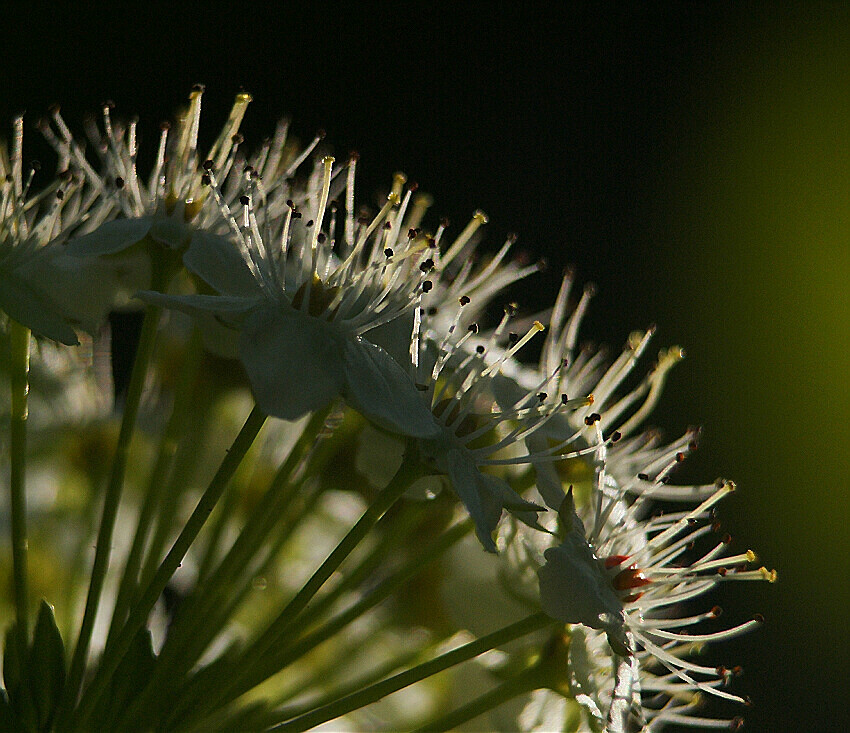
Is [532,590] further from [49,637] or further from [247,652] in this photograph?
[49,637]

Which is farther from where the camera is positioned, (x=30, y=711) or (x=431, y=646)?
(x=431, y=646)

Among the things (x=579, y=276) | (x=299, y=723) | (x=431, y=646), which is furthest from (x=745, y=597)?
(x=299, y=723)

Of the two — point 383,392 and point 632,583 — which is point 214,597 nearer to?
point 383,392

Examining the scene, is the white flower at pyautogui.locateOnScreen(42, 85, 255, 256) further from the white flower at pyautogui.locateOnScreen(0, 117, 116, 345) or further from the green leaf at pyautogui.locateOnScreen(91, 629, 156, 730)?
the green leaf at pyautogui.locateOnScreen(91, 629, 156, 730)

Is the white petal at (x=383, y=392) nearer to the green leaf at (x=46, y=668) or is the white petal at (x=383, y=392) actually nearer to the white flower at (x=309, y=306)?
the white flower at (x=309, y=306)

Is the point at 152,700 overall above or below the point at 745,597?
below

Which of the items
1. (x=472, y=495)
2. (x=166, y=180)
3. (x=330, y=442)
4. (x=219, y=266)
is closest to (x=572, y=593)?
(x=472, y=495)

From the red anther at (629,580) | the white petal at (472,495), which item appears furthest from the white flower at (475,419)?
the red anther at (629,580)

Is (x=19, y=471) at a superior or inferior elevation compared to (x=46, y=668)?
superior
